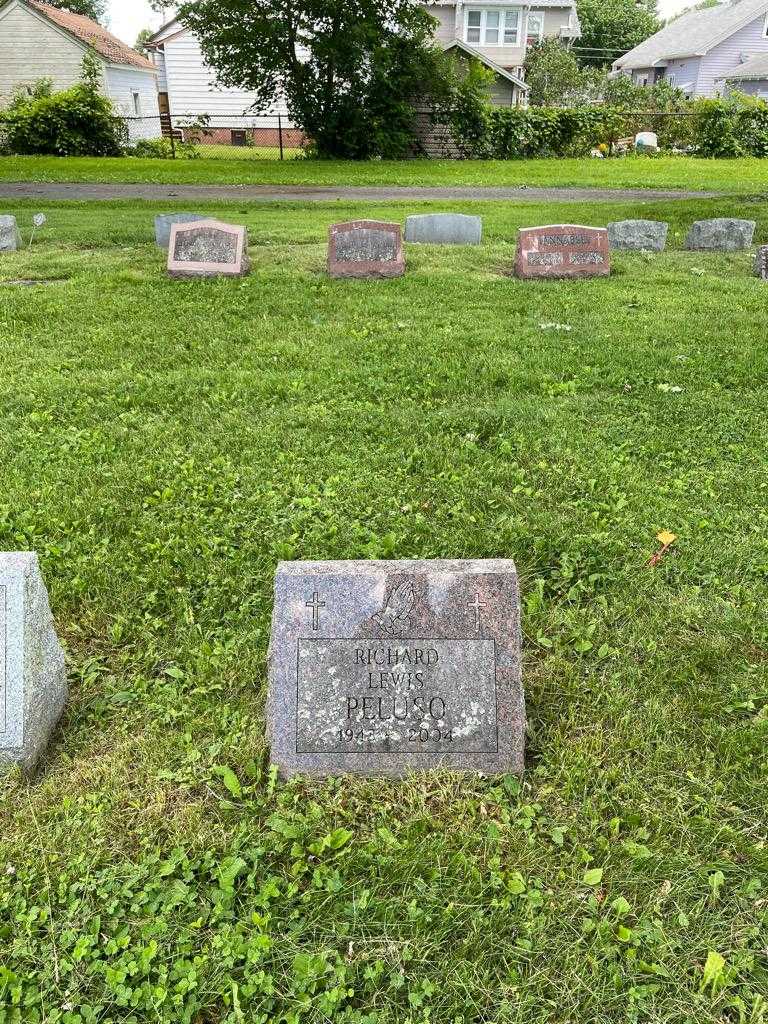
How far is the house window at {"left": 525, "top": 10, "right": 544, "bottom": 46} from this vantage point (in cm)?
4862

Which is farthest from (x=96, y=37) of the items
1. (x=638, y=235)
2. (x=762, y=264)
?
(x=762, y=264)

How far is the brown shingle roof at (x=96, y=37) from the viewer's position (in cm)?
3235

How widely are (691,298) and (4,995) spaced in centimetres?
912

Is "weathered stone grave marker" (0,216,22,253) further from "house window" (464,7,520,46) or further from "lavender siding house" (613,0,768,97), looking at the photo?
"lavender siding house" (613,0,768,97)

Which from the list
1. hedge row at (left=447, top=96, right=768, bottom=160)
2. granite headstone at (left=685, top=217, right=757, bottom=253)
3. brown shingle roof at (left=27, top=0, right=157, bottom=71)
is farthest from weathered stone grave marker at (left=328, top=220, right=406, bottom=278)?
brown shingle roof at (left=27, top=0, right=157, bottom=71)

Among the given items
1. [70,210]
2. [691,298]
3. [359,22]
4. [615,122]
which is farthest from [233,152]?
[691,298]

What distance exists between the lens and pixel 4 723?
279cm

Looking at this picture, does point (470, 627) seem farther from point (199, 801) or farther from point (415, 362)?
point (415, 362)

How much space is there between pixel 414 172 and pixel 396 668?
21.9 m

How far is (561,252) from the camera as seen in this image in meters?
10.2

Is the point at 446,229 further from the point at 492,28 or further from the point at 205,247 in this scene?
the point at 492,28

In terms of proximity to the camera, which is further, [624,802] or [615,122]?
[615,122]

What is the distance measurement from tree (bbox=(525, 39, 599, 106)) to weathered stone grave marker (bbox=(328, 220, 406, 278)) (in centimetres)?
3317

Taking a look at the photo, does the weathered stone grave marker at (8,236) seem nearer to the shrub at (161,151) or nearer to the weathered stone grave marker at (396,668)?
the weathered stone grave marker at (396,668)
